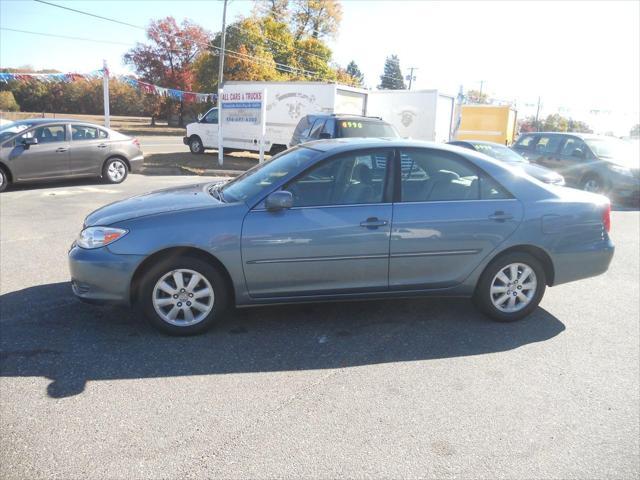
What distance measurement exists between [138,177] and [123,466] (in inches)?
489

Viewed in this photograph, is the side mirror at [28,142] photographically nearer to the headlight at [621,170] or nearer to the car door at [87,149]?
the car door at [87,149]

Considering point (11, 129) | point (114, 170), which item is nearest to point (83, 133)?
point (114, 170)

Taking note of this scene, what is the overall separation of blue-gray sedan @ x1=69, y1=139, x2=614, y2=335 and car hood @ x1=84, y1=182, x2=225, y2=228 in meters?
0.02

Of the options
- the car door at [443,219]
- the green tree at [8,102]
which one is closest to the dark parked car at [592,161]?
the car door at [443,219]

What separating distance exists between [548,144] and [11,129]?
12.7 metres

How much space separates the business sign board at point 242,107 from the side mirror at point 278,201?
527 inches

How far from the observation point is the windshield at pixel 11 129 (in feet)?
34.5

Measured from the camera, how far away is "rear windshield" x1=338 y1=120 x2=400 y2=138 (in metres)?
11.5

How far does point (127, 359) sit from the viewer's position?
3.68 metres

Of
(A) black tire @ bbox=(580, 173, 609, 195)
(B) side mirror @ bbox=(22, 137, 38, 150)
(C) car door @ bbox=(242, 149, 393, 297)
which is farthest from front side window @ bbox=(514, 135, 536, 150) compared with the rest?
(B) side mirror @ bbox=(22, 137, 38, 150)

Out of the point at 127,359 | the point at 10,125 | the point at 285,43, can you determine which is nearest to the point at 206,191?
the point at 127,359

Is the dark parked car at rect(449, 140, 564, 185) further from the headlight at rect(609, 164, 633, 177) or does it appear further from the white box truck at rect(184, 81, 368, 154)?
the white box truck at rect(184, 81, 368, 154)

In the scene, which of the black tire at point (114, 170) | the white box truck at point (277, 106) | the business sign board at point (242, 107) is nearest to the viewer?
the black tire at point (114, 170)

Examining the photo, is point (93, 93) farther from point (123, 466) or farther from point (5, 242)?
point (123, 466)
